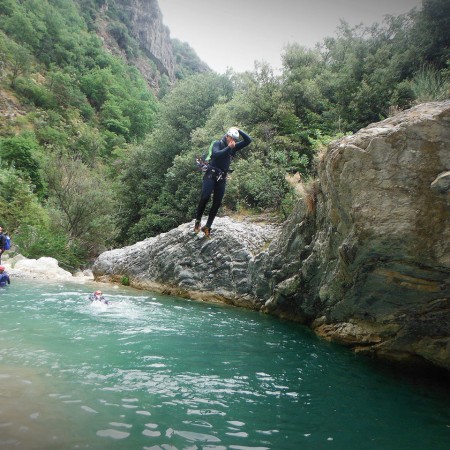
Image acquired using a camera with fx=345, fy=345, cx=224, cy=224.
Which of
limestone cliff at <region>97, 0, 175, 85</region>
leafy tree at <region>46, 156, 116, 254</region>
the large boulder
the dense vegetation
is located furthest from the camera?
limestone cliff at <region>97, 0, 175, 85</region>

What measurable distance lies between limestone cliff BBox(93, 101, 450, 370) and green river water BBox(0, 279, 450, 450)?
680 millimetres

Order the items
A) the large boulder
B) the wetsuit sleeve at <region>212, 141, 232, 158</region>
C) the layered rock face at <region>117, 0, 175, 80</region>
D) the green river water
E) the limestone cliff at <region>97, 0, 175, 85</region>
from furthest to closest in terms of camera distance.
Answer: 1. the layered rock face at <region>117, 0, 175, 80</region>
2. the limestone cliff at <region>97, 0, 175, 85</region>
3. the large boulder
4. the wetsuit sleeve at <region>212, 141, 232, 158</region>
5. the green river water

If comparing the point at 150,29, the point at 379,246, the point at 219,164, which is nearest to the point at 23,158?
the point at 219,164

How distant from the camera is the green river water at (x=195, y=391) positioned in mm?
3010

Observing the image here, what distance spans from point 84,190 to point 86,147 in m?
23.6

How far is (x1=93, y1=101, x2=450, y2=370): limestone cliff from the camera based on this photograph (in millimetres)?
4461

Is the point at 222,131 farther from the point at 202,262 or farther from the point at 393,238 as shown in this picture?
the point at 393,238

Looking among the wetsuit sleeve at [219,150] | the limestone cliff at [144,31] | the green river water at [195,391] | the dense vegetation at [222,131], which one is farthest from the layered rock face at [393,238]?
the limestone cliff at [144,31]

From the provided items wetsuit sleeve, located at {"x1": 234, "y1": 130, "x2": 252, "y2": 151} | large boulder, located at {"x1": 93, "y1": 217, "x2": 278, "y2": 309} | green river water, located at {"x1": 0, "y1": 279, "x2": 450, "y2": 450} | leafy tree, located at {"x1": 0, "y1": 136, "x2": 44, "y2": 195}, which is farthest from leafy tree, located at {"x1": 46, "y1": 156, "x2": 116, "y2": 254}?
green river water, located at {"x1": 0, "y1": 279, "x2": 450, "y2": 450}

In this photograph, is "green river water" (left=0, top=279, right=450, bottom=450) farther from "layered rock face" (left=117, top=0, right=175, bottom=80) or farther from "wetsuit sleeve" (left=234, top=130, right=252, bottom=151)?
"layered rock face" (left=117, top=0, right=175, bottom=80)

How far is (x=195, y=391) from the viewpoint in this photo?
4.04 meters

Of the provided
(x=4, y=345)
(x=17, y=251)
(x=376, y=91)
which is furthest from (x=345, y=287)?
(x=17, y=251)

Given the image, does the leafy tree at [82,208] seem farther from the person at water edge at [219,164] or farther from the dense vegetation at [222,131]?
the person at water edge at [219,164]

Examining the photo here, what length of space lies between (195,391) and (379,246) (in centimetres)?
318
